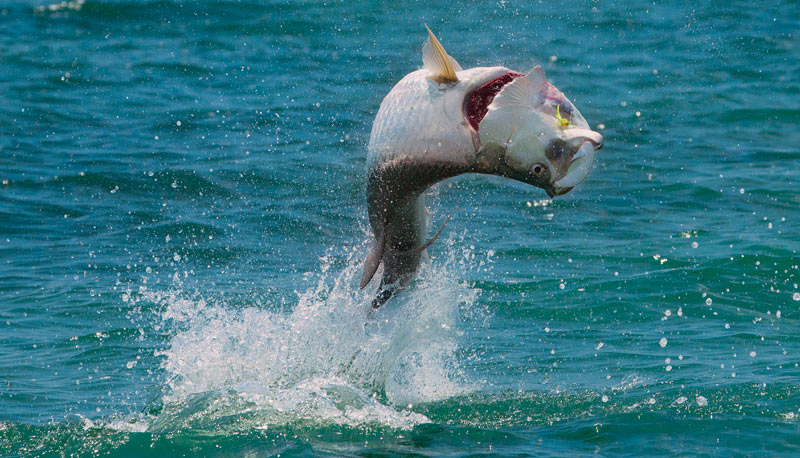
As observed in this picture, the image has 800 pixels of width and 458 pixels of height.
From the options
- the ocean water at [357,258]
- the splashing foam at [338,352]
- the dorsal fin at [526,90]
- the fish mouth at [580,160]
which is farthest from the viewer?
the splashing foam at [338,352]

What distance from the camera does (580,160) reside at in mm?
4422


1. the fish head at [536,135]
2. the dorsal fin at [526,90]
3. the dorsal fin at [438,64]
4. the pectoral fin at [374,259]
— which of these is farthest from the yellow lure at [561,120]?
the pectoral fin at [374,259]

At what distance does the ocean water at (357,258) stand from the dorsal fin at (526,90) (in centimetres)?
177

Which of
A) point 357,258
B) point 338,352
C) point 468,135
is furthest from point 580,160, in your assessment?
point 357,258

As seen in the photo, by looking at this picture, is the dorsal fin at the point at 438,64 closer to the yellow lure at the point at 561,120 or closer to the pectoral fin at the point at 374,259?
the yellow lure at the point at 561,120

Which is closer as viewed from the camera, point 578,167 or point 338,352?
point 578,167

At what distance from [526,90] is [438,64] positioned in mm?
435

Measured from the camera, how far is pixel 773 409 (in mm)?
6168

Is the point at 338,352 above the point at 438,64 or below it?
below

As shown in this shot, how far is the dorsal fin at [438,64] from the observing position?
460cm

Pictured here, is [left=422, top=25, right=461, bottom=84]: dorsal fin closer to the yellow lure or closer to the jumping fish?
the jumping fish

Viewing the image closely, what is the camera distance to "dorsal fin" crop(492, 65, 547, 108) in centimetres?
451

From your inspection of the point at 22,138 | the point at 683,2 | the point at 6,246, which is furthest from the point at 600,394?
the point at 683,2

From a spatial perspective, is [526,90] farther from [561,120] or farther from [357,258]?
[357,258]
